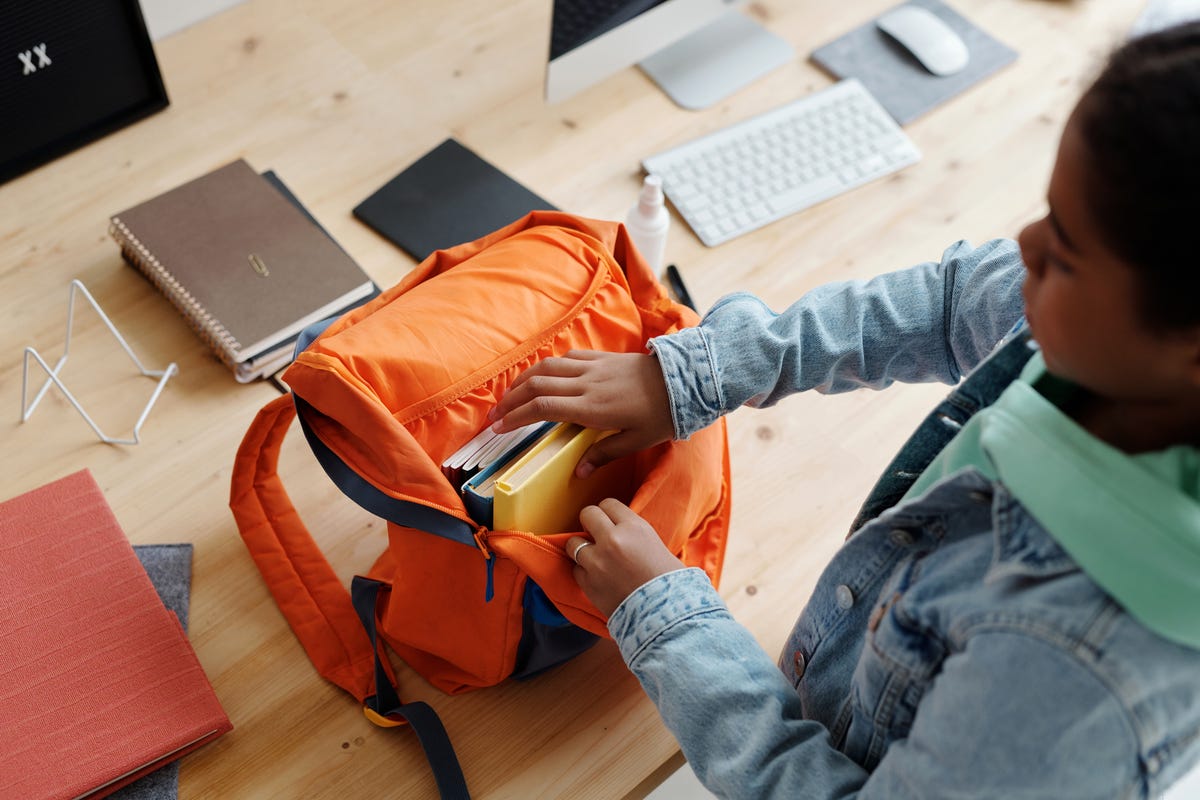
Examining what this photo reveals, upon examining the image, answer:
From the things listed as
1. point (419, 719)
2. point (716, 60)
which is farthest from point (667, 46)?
point (419, 719)

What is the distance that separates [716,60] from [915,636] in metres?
0.90

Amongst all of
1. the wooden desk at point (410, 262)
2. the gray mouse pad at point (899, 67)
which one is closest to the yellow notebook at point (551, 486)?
the wooden desk at point (410, 262)

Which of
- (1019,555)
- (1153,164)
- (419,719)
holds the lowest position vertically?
(419,719)

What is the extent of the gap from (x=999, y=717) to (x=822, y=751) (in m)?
0.15

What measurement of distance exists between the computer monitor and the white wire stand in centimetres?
51

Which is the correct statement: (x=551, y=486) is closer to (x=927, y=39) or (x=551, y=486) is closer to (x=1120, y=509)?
(x=1120, y=509)

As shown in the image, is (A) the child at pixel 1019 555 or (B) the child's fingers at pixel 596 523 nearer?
(A) the child at pixel 1019 555

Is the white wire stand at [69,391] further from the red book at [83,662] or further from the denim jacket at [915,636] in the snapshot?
the denim jacket at [915,636]

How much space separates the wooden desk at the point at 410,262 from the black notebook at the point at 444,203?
2 centimetres

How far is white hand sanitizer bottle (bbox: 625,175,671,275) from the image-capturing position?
0.97m

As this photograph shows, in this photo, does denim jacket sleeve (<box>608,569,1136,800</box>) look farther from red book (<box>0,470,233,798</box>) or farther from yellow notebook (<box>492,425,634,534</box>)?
red book (<box>0,470,233,798</box>)

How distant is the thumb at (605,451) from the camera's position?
729mm

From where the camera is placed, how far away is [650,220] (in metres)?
0.99

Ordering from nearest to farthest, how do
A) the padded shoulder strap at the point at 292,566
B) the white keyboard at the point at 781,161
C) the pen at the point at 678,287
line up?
the padded shoulder strap at the point at 292,566, the pen at the point at 678,287, the white keyboard at the point at 781,161
